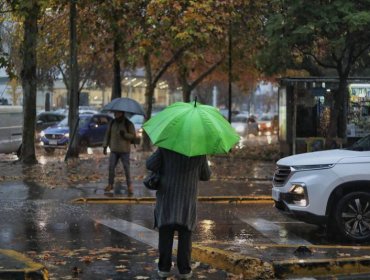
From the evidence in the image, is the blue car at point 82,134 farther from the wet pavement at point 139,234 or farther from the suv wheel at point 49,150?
the wet pavement at point 139,234

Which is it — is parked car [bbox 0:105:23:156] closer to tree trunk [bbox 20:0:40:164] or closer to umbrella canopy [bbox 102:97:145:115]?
tree trunk [bbox 20:0:40:164]

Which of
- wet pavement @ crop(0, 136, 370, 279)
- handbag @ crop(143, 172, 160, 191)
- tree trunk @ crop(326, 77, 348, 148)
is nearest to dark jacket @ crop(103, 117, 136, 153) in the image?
wet pavement @ crop(0, 136, 370, 279)

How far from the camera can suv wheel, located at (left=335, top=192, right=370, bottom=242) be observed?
8711mm

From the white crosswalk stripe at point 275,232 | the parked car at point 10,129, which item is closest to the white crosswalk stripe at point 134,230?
the white crosswalk stripe at point 275,232

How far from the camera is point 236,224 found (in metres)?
10.2

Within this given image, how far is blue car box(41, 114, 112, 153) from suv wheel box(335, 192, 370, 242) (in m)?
18.3

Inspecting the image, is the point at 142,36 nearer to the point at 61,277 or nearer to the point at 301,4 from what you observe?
the point at 301,4

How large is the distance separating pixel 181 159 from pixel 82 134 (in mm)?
21887

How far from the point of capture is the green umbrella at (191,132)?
5.92m

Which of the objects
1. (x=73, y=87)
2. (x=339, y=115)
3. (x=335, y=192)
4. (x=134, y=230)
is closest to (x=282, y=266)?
(x=335, y=192)

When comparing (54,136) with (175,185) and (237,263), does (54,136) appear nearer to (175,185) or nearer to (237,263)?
(237,263)

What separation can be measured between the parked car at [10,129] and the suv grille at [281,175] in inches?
536

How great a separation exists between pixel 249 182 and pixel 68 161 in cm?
647

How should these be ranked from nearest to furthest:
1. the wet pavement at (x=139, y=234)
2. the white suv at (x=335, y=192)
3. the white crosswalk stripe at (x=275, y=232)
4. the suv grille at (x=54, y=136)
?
A: the wet pavement at (x=139, y=234) → the white suv at (x=335, y=192) → the white crosswalk stripe at (x=275, y=232) → the suv grille at (x=54, y=136)
